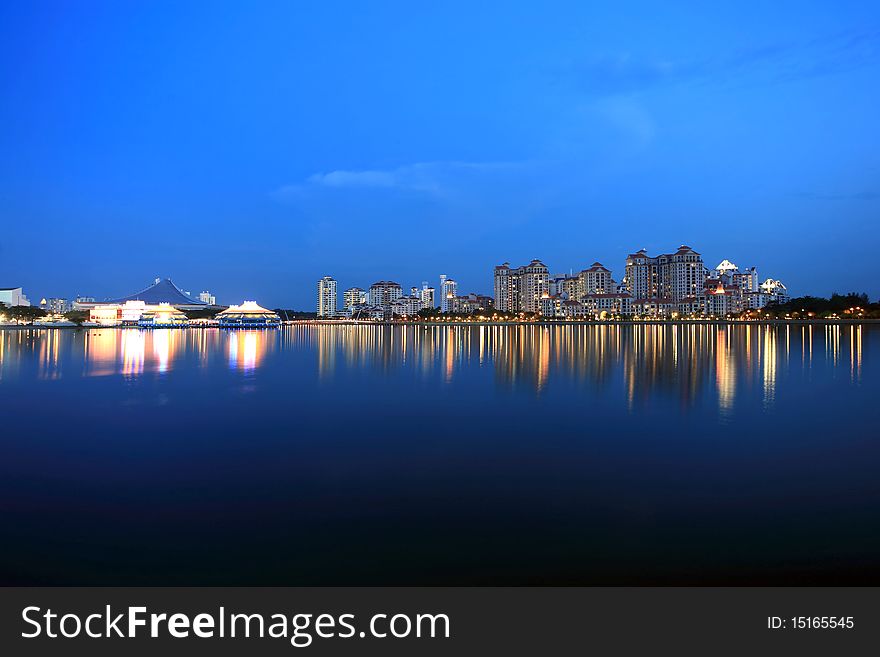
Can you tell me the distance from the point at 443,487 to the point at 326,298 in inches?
6702

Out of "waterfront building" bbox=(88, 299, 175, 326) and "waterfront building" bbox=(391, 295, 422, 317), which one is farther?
"waterfront building" bbox=(391, 295, 422, 317)

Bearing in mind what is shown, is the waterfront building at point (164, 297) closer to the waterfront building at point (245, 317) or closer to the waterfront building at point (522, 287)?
the waterfront building at point (245, 317)

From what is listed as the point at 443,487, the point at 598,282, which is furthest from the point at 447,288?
the point at 443,487

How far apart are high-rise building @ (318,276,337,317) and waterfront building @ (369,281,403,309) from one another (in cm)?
1627

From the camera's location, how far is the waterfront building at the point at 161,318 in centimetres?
7694

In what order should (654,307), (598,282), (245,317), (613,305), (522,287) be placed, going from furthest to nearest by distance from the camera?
(522,287), (598,282), (613,305), (654,307), (245,317)

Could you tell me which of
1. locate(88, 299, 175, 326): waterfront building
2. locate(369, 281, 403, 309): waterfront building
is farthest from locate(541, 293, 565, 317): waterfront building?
locate(88, 299, 175, 326): waterfront building

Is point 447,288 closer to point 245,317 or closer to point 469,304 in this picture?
point 469,304

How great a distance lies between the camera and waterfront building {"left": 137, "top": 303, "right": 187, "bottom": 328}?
7694 cm

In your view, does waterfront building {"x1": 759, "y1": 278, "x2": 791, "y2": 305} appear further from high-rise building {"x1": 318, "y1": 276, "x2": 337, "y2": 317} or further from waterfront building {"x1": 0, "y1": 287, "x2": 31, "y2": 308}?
waterfront building {"x1": 0, "y1": 287, "x2": 31, "y2": 308}

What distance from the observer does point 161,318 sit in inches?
3246

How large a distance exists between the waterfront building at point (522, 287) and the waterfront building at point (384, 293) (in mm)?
30528

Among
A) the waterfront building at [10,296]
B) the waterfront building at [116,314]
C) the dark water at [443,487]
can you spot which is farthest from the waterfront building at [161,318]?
the dark water at [443,487]

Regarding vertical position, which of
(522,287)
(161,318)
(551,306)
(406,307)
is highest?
(522,287)
